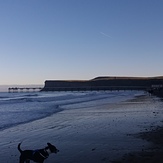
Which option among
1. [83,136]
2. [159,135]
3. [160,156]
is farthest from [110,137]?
[160,156]

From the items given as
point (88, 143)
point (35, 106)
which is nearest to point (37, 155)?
point (88, 143)

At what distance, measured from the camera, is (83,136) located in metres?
13.8

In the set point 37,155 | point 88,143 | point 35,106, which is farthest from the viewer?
point 35,106

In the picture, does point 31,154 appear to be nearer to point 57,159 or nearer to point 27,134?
point 57,159

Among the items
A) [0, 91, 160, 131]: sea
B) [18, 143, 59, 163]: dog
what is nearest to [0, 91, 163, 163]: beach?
[18, 143, 59, 163]: dog

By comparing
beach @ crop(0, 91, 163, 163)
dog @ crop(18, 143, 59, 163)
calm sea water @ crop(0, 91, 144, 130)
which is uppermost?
dog @ crop(18, 143, 59, 163)

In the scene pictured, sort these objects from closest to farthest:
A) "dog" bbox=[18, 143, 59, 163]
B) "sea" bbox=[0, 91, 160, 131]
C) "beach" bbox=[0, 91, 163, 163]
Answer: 1. "dog" bbox=[18, 143, 59, 163]
2. "beach" bbox=[0, 91, 163, 163]
3. "sea" bbox=[0, 91, 160, 131]

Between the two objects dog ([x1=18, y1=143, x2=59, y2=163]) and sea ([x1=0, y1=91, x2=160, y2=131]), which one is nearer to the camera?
dog ([x1=18, y1=143, x2=59, y2=163])

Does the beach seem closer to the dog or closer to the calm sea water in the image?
the dog

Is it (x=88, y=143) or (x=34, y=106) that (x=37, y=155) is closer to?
(x=88, y=143)

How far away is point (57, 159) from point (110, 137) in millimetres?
4258

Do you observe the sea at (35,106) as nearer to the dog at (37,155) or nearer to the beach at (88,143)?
the beach at (88,143)

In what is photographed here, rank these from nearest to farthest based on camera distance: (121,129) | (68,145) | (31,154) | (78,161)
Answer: (31,154), (78,161), (68,145), (121,129)

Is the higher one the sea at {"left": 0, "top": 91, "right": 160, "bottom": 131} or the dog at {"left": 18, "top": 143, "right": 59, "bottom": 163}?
the dog at {"left": 18, "top": 143, "right": 59, "bottom": 163}
